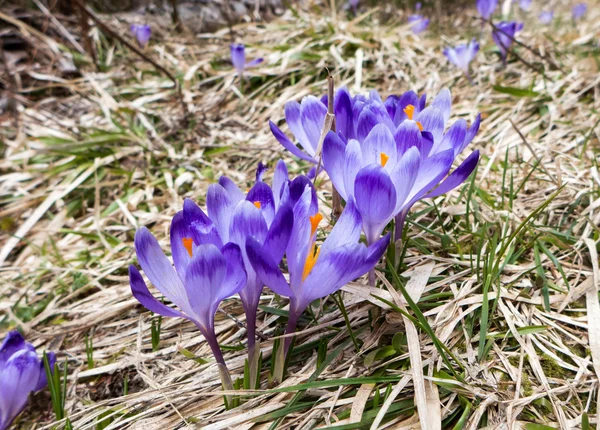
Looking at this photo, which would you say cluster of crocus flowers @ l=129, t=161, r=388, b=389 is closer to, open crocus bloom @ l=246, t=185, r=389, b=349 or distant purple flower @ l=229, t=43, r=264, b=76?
open crocus bloom @ l=246, t=185, r=389, b=349

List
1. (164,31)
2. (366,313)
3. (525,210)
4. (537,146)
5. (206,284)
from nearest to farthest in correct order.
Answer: (206,284)
(366,313)
(525,210)
(537,146)
(164,31)

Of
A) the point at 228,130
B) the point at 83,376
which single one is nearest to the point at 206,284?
the point at 83,376

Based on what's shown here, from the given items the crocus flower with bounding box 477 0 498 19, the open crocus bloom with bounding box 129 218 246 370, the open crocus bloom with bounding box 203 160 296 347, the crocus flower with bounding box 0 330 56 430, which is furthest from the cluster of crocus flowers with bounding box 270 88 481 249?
the crocus flower with bounding box 477 0 498 19

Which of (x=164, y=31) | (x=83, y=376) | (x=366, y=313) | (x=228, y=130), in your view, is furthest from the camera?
(x=164, y=31)

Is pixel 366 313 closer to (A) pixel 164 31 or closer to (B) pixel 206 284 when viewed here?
(B) pixel 206 284

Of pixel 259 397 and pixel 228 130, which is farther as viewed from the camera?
pixel 228 130

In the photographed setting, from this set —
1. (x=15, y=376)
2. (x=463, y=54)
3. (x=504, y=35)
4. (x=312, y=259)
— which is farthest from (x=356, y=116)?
(x=504, y=35)

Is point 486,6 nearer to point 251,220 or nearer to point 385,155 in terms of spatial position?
point 385,155

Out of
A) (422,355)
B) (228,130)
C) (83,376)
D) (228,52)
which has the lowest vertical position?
(83,376)
